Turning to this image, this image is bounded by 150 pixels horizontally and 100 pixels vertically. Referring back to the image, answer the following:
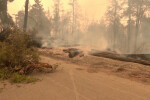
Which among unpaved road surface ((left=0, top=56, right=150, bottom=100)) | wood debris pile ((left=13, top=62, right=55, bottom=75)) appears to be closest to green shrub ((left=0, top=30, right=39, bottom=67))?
wood debris pile ((left=13, top=62, right=55, bottom=75))

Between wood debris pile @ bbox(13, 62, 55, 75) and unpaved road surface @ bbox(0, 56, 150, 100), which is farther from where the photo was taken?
wood debris pile @ bbox(13, 62, 55, 75)

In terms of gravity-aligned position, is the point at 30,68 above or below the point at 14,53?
below

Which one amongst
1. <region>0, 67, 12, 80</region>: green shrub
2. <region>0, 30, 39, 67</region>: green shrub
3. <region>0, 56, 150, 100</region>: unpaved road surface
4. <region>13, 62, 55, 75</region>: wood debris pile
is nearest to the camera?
<region>0, 56, 150, 100</region>: unpaved road surface

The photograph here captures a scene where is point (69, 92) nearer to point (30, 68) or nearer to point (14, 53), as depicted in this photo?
point (30, 68)

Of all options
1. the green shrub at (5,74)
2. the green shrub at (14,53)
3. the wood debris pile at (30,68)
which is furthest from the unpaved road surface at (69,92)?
the green shrub at (14,53)

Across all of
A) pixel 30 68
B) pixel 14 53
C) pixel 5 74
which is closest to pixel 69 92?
pixel 30 68

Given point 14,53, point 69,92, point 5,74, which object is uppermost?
point 14,53

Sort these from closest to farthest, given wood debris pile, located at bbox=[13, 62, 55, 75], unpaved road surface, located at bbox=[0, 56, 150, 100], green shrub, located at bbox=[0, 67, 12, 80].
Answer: unpaved road surface, located at bbox=[0, 56, 150, 100]
green shrub, located at bbox=[0, 67, 12, 80]
wood debris pile, located at bbox=[13, 62, 55, 75]

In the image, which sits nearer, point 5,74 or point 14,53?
point 5,74

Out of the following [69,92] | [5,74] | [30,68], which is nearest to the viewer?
[69,92]

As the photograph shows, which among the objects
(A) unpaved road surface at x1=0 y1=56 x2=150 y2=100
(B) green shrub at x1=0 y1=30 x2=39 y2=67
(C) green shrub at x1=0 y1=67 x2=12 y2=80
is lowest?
(A) unpaved road surface at x1=0 y1=56 x2=150 y2=100

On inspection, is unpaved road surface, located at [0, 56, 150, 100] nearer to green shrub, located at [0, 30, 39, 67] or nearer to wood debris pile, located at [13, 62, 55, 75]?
wood debris pile, located at [13, 62, 55, 75]

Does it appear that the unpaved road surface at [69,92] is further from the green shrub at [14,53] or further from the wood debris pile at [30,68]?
the green shrub at [14,53]

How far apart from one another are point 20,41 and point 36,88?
7.39ft
